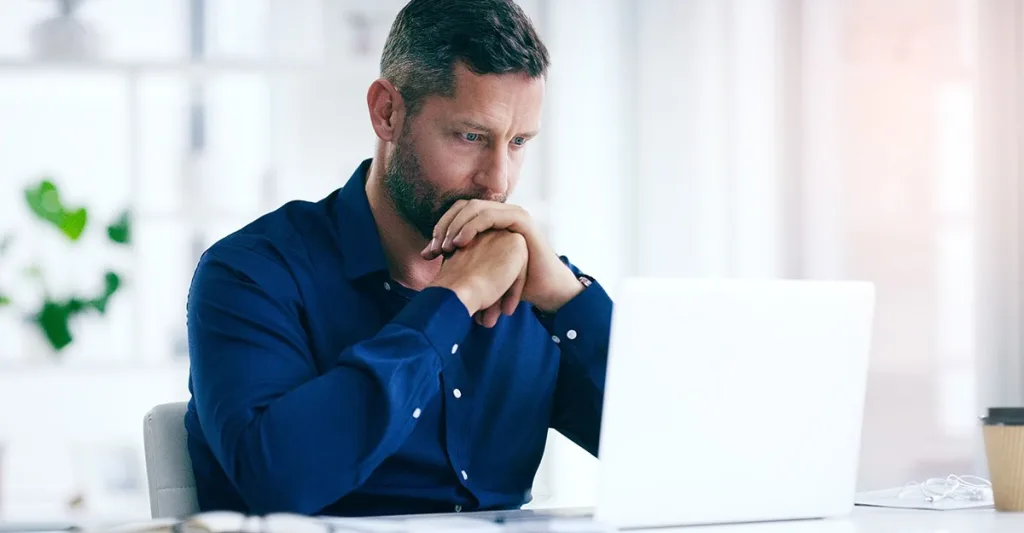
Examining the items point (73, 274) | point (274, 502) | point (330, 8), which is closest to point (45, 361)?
point (73, 274)

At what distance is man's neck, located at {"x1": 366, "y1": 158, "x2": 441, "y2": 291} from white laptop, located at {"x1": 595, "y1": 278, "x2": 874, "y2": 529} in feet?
1.92

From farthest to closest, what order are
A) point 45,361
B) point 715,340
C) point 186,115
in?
point 186,115
point 45,361
point 715,340

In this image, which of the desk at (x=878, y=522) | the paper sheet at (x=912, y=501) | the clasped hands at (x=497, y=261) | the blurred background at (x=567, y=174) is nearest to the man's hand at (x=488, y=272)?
the clasped hands at (x=497, y=261)

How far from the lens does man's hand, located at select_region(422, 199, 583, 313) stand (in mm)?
1442

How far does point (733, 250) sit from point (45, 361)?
194 centimetres

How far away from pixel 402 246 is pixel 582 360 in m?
0.31

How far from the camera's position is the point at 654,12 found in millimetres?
3555

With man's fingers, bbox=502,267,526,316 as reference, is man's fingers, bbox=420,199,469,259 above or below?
above

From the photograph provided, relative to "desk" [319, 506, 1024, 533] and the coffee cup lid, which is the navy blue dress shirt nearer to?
"desk" [319, 506, 1024, 533]

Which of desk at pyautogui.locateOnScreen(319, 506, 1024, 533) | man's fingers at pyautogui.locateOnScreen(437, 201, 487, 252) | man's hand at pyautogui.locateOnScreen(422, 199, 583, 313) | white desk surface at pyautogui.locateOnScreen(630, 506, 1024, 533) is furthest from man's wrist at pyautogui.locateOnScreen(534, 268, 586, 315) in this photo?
white desk surface at pyautogui.locateOnScreen(630, 506, 1024, 533)

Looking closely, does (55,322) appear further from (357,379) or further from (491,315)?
(357,379)

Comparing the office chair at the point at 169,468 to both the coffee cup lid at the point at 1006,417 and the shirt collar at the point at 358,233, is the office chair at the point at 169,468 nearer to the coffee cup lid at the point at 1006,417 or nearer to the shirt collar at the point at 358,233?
the shirt collar at the point at 358,233

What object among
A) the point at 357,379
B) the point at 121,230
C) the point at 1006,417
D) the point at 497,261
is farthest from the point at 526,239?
the point at 121,230

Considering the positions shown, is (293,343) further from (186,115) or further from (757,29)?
(757,29)
